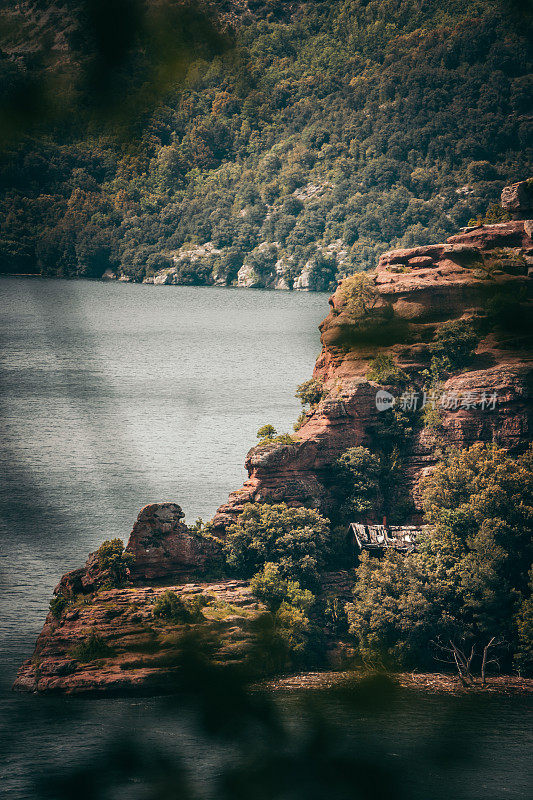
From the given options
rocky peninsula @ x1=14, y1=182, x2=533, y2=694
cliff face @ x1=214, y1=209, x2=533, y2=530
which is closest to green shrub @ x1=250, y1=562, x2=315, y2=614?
rocky peninsula @ x1=14, y1=182, x2=533, y2=694

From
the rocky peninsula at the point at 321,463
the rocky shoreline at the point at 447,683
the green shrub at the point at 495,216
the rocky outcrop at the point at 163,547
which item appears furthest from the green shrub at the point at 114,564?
the green shrub at the point at 495,216

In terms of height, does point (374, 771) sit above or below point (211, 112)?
below

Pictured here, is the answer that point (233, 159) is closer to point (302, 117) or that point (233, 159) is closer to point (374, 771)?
point (302, 117)

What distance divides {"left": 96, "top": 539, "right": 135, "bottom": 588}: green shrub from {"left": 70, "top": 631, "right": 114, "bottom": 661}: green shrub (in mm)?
3020

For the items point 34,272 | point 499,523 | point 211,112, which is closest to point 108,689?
point 499,523

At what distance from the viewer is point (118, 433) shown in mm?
5301

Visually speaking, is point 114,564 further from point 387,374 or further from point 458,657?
point 387,374

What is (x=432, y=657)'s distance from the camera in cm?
4350

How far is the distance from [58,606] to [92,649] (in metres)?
2.79

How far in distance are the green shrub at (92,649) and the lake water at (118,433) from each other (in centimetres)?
223

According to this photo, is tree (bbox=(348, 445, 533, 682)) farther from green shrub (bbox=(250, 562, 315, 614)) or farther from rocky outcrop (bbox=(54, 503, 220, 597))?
rocky outcrop (bbox=(54, 503, 220, 597))

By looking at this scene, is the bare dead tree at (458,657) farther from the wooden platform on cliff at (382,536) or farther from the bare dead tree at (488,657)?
the wooden platform on cliff at (382,536)

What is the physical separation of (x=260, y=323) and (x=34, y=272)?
10899cm

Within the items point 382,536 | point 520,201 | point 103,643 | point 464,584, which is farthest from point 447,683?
point 520,201
